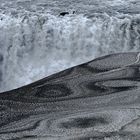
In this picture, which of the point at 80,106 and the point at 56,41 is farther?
the point at 56,41

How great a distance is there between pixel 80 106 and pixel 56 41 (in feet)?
8.79

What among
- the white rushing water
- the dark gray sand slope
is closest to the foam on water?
the white rushing water

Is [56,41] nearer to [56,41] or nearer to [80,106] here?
[56,41]

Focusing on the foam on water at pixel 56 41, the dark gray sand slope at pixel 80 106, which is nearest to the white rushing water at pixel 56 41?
the foam on water at pixel 56 41

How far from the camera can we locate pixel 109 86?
3.93 meters

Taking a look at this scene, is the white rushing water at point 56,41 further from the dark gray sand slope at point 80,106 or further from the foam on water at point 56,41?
the dark gray sand slope at point 80,106

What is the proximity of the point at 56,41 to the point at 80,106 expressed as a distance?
2.68 m

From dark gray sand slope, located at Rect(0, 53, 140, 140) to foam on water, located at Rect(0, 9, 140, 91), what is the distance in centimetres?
144

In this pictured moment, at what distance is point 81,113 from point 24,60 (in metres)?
2.82

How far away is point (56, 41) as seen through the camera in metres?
6.12

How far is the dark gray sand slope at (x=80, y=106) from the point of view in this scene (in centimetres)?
310

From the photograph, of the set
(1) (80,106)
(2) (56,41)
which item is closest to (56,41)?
(2) (56,41)

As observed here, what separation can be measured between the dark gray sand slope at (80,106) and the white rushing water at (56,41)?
145cm

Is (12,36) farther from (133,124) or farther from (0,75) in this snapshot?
(133,124)
